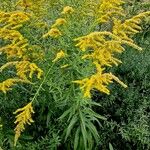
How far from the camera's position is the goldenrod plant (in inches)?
162

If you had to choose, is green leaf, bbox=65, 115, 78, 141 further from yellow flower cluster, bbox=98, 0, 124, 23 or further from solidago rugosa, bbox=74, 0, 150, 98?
yellow flower cluster, bbox=98, 0, 124, 23

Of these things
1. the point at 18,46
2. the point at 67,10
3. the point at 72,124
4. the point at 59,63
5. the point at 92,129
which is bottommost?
the point at 92,129

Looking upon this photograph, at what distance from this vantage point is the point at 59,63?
171 inches

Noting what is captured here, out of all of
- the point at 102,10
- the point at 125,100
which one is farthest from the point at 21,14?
the point at 125,100

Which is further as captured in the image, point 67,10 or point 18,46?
point 18,46

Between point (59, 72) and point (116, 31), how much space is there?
2.13 feet

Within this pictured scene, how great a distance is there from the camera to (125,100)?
5.20 meters

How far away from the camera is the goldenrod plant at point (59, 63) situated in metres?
4.11

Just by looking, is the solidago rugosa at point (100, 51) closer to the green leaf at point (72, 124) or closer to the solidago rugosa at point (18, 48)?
the green leaf at point (72, 124)

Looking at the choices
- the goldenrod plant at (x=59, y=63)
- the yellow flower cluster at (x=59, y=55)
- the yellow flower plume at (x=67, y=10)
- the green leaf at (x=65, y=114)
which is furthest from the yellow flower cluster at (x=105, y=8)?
the green leaf at (x=65, y=114)

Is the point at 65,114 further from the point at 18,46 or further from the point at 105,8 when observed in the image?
the point at 105,8

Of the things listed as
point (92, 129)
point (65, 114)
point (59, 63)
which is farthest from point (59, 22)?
point (92, 129)

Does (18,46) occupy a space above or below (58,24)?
below

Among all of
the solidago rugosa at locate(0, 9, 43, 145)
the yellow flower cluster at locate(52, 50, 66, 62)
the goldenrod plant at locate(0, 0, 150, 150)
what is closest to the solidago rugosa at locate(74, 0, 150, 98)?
the goldenrod plant at locate(0, 0, 150, 150)
